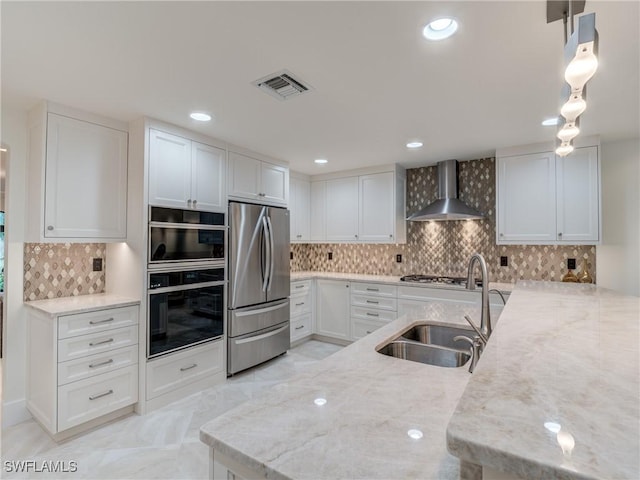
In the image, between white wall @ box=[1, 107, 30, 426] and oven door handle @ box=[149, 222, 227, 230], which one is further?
oven door handle @ box=[149, 222, 227, 230]

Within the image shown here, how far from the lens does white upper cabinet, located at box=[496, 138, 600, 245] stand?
3.08m

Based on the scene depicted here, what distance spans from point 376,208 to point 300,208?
1099mm

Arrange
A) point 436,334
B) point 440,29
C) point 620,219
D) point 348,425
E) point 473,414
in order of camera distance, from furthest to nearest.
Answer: point 620,219 → point 436,334 → point 440,29 → point 348,425 → point 473,414

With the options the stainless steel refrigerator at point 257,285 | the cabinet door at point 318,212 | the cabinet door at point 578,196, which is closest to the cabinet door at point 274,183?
the stainless steel refrigerator at point 257,285

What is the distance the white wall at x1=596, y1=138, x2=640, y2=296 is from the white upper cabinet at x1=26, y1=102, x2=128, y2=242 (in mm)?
4554

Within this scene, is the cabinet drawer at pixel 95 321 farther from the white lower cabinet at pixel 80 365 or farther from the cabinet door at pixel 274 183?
the cabinet door at pixel 274 183

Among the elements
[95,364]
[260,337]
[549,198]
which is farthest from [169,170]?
[549,198]

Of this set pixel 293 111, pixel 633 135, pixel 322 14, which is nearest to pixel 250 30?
pixel 322 14

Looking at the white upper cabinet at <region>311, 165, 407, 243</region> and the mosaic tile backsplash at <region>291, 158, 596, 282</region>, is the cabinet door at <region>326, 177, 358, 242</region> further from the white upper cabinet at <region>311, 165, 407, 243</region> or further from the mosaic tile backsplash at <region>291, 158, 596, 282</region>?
the mosaic tile backsplash at <region>291, 158, 596, 282</region>

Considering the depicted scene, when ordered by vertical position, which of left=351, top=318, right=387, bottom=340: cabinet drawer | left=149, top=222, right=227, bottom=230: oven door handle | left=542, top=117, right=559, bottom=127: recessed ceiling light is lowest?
left=351, top=318, right=387, bottom=340: cabinet drawer

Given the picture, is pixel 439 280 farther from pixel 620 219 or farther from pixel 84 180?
pixel 84 180

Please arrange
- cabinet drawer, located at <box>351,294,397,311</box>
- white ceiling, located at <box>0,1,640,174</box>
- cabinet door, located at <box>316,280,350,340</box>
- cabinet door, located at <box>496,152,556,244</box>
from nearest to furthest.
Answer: white ceiling, located at <box>0,1,640,174</box>
cabinet door, located at <box>496,152,556,244</box>
cabinet drawer, located at <box>351,294,397,311</box>
cabinet door, located at <box>316,280,350,340</box>

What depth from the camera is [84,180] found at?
2561mm

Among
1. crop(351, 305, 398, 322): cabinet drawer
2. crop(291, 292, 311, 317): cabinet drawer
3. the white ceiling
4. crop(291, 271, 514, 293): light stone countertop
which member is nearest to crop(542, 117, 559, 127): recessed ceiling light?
the white ceiling
